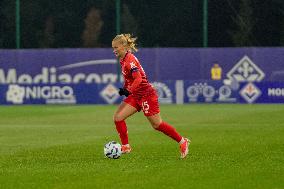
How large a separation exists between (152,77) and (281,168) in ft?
88.2

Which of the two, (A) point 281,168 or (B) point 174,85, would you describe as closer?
(A) point 281,168

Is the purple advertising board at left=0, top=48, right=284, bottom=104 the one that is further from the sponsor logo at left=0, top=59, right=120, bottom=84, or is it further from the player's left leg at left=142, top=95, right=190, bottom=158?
the player's left leg at left=142, top=95, right=190, bottom=158

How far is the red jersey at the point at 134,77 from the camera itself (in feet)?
42.5

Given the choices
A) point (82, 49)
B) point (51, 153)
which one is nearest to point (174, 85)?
point (82, 49)

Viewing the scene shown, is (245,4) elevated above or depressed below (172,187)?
above

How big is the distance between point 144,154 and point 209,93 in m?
21.4

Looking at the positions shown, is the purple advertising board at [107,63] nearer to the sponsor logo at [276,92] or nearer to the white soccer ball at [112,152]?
the sponsor logo at [276,92]

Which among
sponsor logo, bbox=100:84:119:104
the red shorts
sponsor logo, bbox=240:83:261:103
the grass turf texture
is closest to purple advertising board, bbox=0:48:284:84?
sponsor logo, bbox=100:84:119:104

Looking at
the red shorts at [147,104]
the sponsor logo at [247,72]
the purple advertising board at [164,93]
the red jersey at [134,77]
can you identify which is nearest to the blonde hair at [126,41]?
the red jersey at [134,77]

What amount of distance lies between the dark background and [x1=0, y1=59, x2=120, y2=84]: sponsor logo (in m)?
2.13

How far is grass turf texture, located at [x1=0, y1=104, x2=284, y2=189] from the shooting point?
10.1m

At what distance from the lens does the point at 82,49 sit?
38531mm

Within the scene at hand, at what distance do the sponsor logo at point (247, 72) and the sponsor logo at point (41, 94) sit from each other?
742 centimetres

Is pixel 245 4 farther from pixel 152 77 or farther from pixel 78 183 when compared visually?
pixel 78 183
